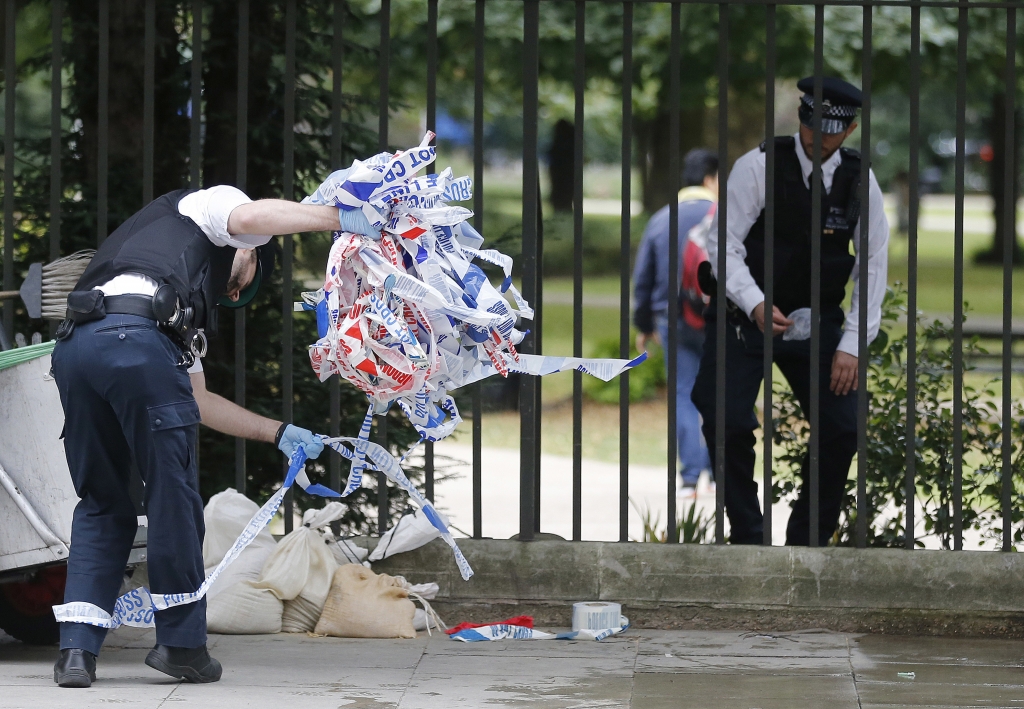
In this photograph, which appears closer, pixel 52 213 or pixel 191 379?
pixel 191 379

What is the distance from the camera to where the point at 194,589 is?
14.6 feet

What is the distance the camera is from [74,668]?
14.4ft

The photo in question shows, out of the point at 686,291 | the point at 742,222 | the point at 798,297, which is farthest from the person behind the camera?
the point at 686,291

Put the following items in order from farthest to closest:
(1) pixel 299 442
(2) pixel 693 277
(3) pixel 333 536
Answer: (2) pixel 693 277 < (3) pixel 333 536 < (1) pixel 299 442

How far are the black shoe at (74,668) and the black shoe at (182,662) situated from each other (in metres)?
0.18

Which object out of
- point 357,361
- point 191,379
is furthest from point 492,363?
point 191,379

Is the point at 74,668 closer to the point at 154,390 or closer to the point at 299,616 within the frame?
the point at 154,390

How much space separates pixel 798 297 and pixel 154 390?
2.73 m

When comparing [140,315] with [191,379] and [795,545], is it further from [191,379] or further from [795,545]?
[795,545]

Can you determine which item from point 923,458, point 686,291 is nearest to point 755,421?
point 923,458

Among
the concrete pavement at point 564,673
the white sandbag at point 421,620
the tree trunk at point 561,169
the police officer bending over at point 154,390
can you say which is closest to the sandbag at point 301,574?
the concrete pavement at point 564,673

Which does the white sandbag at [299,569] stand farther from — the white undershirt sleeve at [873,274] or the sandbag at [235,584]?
the white undershirt sleeve at [873,274]

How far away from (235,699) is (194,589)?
37 cm

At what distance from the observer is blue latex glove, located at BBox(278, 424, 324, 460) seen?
175 inches
